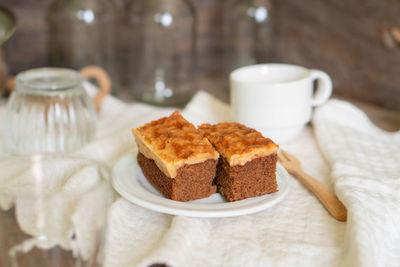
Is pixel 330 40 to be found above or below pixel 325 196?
above

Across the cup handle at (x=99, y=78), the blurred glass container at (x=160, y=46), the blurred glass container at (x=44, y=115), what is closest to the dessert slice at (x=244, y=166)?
the blurred glass container at (x=44, y=115)

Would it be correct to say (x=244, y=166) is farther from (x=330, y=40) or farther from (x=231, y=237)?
(x=330, y=40)

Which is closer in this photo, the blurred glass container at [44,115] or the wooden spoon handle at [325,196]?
the wooden spoon handle at [325,196]

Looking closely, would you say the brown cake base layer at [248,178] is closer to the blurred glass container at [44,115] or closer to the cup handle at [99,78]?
the blurred glass container at [44,115]

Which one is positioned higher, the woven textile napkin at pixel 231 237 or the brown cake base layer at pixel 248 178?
the brown cake base layer at pixel 248 178

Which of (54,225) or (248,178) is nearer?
(54,225)

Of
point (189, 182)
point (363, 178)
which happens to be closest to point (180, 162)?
point (189, 182)

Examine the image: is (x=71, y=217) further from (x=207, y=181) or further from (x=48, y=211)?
(x=207, y=181)

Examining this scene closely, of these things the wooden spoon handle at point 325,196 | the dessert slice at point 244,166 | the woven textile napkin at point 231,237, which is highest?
the dessert slice at point 244,166
